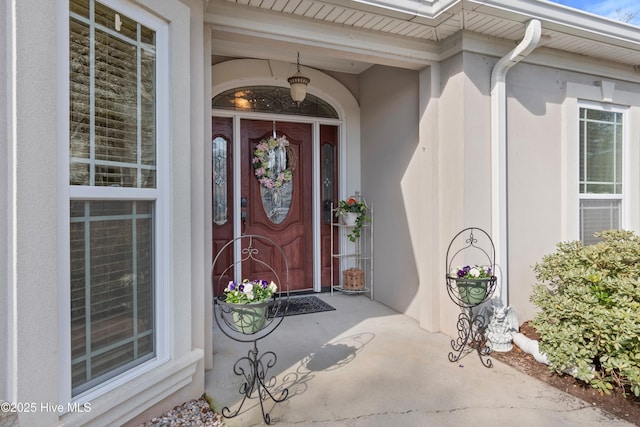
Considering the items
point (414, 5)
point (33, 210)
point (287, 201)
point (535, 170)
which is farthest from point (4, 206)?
point (535, 170)

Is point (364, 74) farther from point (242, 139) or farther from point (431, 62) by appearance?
point (242, 139)

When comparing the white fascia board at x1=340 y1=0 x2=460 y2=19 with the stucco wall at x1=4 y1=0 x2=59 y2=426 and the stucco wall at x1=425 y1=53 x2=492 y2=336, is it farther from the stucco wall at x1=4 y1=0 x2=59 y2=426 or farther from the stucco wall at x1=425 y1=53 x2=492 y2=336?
the stucco wall at x1=4 y1=0 x2=59 y2=426

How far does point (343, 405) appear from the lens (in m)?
2.10

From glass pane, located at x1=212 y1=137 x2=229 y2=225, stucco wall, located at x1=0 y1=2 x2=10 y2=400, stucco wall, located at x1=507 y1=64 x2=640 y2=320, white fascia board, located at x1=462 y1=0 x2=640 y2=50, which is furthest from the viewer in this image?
glass pane, located at x1=212 y1=137 x2=229 y2=225

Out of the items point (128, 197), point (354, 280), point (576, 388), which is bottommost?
point (576, 388)

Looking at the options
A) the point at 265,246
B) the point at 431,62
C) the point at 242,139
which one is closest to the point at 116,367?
the point at 265,246

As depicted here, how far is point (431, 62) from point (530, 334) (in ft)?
7.77

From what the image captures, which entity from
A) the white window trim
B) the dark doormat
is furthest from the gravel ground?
the white window trim

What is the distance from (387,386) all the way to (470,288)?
0.86 meters

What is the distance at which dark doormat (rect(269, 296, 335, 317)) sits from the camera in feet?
12.4

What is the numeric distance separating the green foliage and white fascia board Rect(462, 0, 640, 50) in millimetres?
1669

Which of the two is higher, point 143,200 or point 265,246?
point 143,200

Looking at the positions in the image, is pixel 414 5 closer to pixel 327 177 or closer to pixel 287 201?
pixel 327 177

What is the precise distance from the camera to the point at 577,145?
11.2 feet
